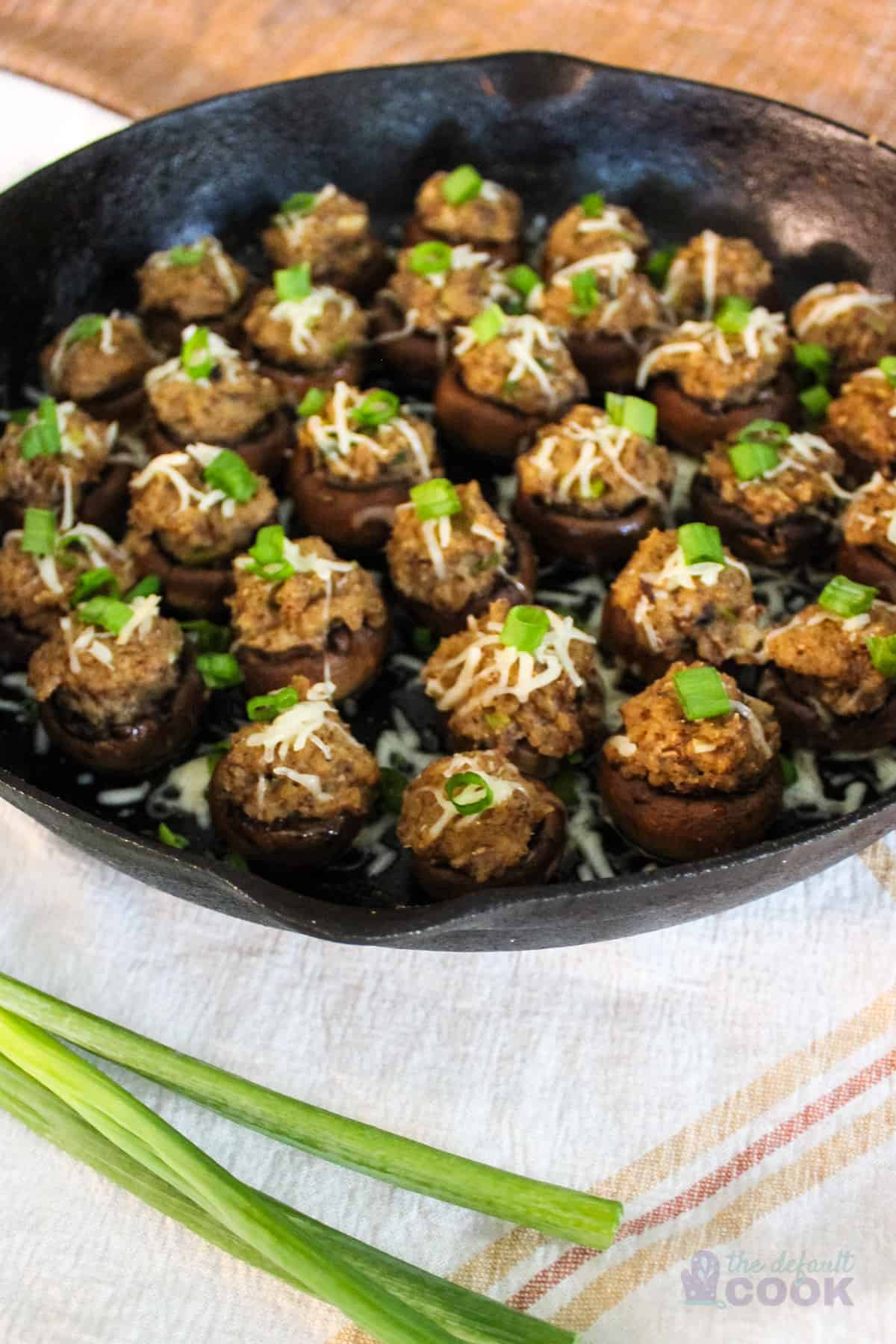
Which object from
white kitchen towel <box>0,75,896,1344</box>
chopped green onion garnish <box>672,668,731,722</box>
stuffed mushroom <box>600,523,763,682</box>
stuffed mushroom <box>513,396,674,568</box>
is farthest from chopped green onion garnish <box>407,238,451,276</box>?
white kitchen towel <box>0,75,896,1344</box>

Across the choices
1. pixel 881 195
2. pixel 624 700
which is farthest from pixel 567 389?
pixel 881 195

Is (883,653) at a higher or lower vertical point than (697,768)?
higher

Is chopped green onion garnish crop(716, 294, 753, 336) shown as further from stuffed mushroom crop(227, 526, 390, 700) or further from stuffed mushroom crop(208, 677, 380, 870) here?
stuffed mushroom crop(208, 677, 380, 870)

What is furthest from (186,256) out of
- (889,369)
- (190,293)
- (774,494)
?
(889,369)

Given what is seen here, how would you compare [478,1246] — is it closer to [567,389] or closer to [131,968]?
[131,968]

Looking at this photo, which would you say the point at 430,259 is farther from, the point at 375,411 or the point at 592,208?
→ the point at 375,411

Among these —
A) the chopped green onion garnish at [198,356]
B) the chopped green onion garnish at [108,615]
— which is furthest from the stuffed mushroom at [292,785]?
the chopped green onion garnish at [198,356]

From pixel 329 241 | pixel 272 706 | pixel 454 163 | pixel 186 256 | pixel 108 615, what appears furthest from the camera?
pixel 454 163
